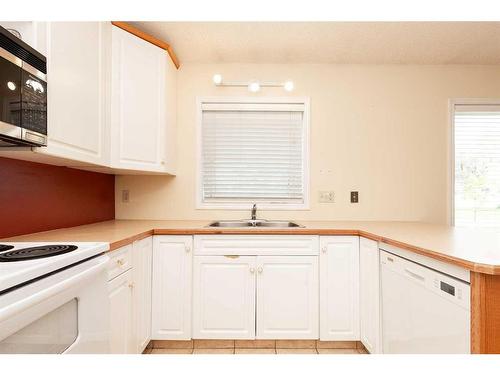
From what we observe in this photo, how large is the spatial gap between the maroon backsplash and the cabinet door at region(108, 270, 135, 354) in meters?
0.57

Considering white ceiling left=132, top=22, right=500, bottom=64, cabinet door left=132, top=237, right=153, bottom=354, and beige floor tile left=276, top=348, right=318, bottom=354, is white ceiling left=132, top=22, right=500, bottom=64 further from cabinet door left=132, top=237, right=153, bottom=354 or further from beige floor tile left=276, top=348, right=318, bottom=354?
beige floor tile left=276, top=348, right=318, bottom=354

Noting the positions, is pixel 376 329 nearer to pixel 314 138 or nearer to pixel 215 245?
pixel 215 245

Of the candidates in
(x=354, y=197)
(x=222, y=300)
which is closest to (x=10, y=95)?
(x=222, y=300)

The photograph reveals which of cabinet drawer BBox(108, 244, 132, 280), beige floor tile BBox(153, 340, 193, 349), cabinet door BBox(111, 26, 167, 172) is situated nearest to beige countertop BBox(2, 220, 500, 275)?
cabinet drawer BBox(108, 244, 132, 280)

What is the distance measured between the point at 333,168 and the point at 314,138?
319mm

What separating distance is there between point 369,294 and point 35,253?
1.76 m

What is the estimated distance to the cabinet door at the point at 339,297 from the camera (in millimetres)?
1918

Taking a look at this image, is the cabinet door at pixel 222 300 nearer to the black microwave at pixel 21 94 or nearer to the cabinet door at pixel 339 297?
the cabinet door at pixel 339 297

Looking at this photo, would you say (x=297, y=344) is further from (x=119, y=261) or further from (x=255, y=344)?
(x=119, y=261)

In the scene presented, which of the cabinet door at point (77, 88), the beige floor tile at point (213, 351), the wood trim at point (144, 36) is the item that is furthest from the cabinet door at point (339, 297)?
the wood trim at point (144, 36)

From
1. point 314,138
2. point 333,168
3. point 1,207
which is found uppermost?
point 314,138
